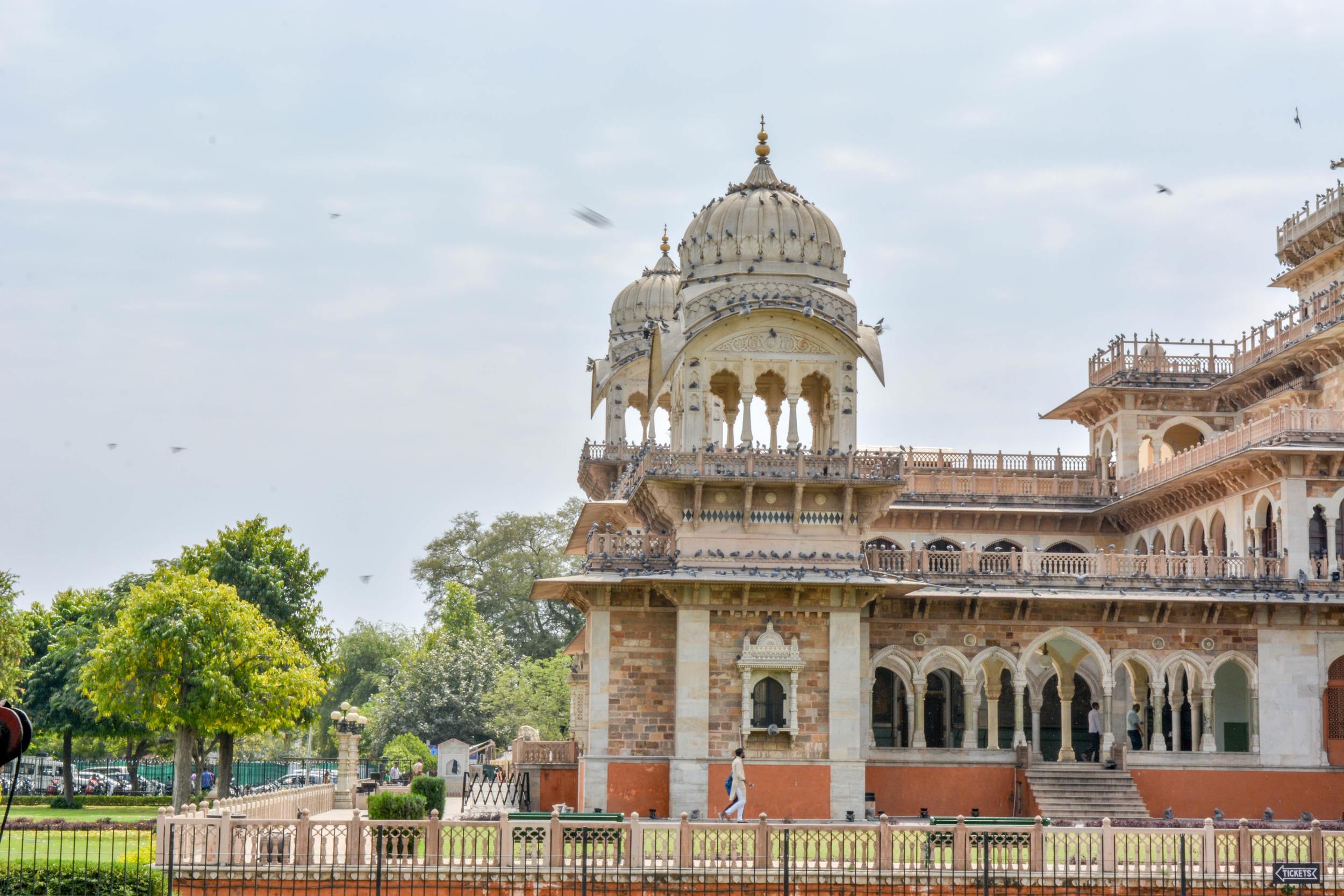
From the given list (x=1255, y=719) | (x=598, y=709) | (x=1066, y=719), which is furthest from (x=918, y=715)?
(x=598, y=709)

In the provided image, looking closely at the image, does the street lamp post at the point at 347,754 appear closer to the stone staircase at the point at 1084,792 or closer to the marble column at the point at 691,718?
the marble column at the point at 691,718

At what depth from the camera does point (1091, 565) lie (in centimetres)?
3338

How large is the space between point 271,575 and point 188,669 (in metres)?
8.11

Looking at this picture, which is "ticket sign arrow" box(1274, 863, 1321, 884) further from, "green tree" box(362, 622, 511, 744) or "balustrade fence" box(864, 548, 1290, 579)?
"green tree" box(362, 622, 511, 744)

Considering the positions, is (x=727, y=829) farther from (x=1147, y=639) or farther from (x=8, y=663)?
(x=8, y=663)

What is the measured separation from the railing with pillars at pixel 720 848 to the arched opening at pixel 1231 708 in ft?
41.2

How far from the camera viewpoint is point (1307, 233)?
40.1 m

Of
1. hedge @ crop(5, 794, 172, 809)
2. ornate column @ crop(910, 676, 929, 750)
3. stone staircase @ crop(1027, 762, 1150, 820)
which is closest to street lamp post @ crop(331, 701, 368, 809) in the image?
hedge @ crop(5, 794, 172, 809)

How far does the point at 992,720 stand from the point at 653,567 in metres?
8.00

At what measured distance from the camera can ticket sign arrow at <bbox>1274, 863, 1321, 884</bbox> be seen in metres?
22.0

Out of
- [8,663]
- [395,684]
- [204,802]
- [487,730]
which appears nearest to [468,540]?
[395,684]

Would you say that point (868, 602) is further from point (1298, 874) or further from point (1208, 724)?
point (1298, 874)

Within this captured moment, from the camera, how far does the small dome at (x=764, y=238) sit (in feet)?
103

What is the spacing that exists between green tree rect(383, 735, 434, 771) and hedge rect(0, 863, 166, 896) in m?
28.8
